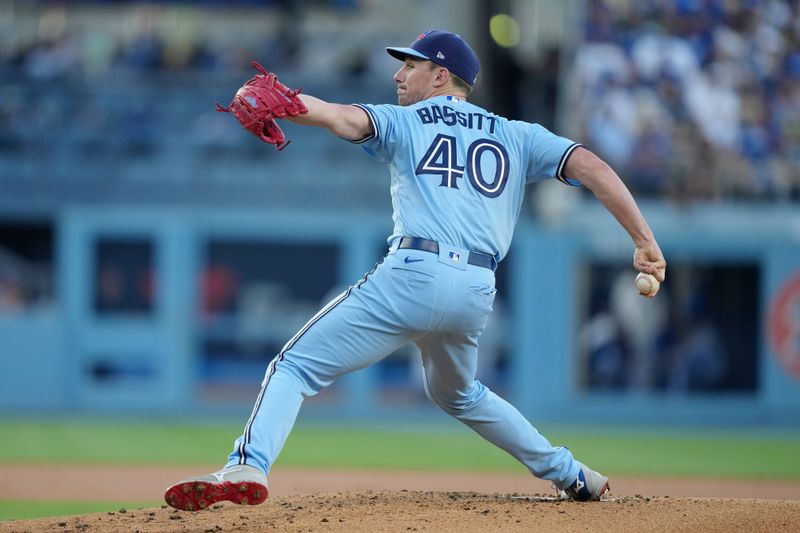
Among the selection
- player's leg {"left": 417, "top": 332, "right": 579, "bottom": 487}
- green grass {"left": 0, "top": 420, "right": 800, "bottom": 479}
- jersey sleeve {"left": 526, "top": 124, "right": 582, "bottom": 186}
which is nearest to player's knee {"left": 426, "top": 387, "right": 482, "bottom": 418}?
player's leg {"left": 417, "top": 332, "right": 579, "bottom": 487}

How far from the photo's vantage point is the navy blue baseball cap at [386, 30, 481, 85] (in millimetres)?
4684

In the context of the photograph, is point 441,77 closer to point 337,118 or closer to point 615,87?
point 337,118

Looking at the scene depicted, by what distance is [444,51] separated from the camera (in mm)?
4688

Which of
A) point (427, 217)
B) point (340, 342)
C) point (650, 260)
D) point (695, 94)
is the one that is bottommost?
point (340, 342)

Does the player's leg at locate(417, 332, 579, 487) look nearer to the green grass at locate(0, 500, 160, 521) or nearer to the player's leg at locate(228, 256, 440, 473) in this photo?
the player's leg at locate(228, 256, 440, 473)

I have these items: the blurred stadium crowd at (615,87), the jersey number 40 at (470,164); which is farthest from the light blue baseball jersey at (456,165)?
the blurred stadium crowd at (615,87)

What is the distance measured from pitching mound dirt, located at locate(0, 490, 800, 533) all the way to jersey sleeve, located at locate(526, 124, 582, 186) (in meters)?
1.40

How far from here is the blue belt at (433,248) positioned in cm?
450

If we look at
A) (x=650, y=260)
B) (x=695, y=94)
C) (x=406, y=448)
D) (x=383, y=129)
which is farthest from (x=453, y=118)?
(x=695, y=94)

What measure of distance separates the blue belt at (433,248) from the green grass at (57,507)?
300 centimetres

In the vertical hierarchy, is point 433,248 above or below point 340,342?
above

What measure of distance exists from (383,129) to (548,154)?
2.40 feet

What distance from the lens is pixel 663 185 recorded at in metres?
14.2

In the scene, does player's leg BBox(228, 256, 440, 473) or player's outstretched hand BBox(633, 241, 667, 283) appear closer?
player's leg BBox(228, 256, 440, 473)
